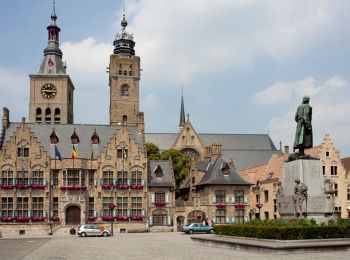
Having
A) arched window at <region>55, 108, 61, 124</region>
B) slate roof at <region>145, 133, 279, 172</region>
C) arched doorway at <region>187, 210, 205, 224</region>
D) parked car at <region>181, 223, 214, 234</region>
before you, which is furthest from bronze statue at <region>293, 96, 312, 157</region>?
arched window at <region>55, 108, 61, 124</region>

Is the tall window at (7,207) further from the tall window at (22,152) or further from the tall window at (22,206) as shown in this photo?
the tall window at (22,152)

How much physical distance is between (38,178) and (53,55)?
140 ft

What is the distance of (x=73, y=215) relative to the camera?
207ft

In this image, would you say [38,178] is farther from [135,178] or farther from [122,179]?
[135,178]

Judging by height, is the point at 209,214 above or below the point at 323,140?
below

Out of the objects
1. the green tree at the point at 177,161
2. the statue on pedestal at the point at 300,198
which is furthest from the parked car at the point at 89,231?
the green tree at the point at 177,161

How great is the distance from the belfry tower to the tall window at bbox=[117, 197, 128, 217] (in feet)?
140

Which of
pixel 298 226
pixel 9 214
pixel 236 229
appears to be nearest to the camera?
pixel 298 226

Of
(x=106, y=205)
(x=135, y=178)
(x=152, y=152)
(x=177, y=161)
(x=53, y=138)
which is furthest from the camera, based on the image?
(x=152, y=152)

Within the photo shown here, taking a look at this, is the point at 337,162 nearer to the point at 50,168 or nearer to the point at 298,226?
the point at 50,168

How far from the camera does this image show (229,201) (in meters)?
66.7

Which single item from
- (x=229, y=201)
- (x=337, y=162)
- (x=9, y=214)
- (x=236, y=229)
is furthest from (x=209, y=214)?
(x=236, y=229)

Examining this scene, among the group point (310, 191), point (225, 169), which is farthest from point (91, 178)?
point (310, 191)

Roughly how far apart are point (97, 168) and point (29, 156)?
8.10 m
